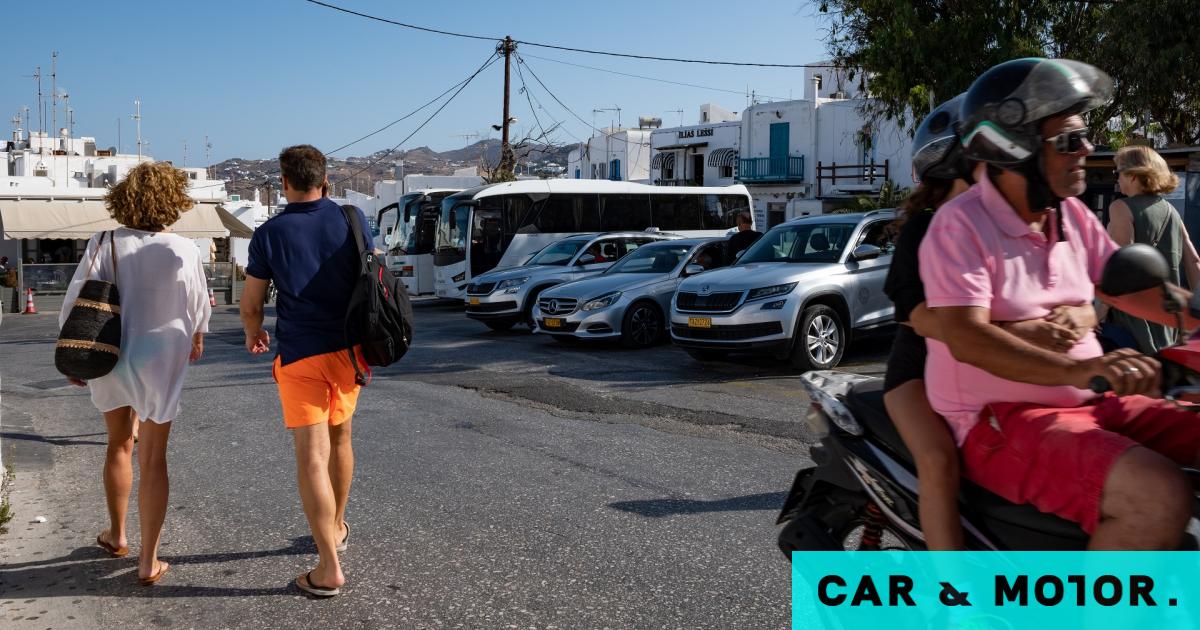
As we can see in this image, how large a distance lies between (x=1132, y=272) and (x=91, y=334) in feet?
12.6

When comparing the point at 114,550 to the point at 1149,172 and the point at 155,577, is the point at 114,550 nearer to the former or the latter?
the point at 155,577

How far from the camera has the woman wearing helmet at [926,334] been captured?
277 cm

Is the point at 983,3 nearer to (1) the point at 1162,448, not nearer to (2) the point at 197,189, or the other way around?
(1) the point at 1162,448

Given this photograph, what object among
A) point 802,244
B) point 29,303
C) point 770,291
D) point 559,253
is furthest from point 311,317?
point 29,303

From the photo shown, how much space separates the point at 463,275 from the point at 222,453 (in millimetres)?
16873

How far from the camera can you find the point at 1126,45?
55.0 feet

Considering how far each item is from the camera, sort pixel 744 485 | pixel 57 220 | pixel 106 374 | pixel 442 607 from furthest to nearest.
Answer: pixel 57 220
pixel 744 485
pixel 106 374
pixel 442 607

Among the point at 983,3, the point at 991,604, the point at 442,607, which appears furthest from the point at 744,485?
the point at 983,3

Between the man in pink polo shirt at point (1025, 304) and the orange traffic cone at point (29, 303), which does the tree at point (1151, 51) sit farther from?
the orange traffic cone at point (29, 303)

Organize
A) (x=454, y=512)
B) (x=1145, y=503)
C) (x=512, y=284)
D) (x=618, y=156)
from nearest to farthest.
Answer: (x=1145, y=503)
(x=454, y=512)
(x=512, y=284)
(x=618, y=156)

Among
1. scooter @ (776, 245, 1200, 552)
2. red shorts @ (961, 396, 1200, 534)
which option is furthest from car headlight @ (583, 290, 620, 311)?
red shorts @ (961, 396, 1200, 534)

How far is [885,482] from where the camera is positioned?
306 cm

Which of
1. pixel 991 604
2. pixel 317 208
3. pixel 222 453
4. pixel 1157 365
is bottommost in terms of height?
pixel 222 453

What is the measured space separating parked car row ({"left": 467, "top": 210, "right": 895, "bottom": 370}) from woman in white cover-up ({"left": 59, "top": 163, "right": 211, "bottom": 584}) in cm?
662
